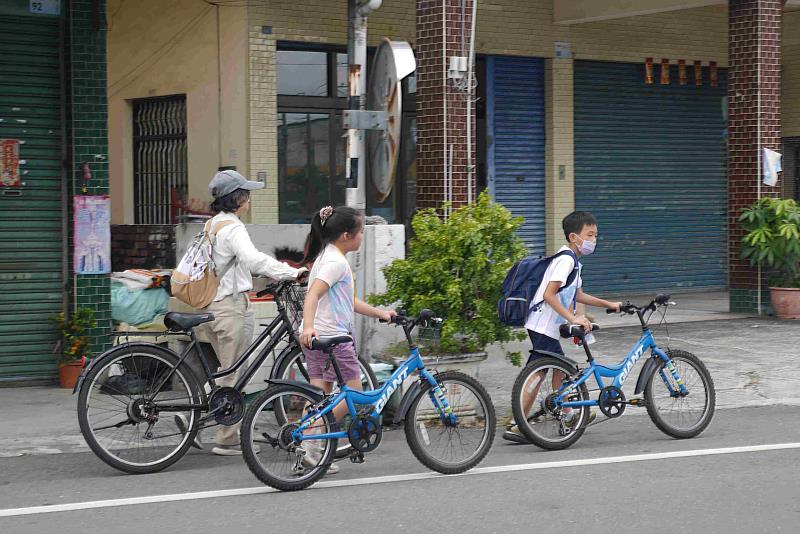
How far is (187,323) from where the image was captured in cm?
739

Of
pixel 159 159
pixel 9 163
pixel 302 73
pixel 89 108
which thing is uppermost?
pixel 302 73

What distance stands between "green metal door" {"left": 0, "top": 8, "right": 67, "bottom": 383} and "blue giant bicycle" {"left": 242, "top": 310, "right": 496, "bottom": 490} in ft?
15.6

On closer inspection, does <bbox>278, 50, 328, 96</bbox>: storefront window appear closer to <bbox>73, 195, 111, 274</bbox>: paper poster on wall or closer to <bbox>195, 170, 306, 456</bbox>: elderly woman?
<bbox>73, 195, 111, 274</bbox>: paper poster on wall

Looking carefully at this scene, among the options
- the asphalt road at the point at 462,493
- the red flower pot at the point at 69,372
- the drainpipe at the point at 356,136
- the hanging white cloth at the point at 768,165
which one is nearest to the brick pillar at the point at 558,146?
the hanging white cloth at the point at 768,165

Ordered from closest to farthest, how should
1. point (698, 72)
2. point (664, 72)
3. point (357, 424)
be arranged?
point (357, 424), point (664, 72), point (698, 72)

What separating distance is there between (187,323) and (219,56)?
7579 mm

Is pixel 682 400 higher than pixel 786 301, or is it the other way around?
pixel 786 301

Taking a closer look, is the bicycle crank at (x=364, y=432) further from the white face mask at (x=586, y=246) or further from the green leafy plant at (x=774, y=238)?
the green leafy plant at (x=774, y=238)

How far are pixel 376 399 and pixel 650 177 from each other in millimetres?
12535

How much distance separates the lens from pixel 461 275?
Answer: 29.9 ft

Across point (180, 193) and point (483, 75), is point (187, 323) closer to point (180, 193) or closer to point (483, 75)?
point (180, 193)

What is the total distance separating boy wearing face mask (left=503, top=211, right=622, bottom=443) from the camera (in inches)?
314

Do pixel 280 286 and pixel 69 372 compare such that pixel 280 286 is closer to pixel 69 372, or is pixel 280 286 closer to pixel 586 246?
pixel 586 246

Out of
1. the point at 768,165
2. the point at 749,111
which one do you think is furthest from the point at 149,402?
the point at 749,111
